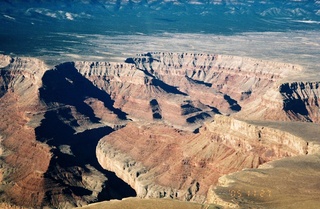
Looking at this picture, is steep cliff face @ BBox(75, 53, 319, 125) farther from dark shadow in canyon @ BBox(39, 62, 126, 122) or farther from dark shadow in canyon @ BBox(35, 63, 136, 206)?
dark shadow in canyon @ BBox(35, 63, 136, 206)

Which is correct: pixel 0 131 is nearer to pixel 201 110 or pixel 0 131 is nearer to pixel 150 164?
pixel 150 164

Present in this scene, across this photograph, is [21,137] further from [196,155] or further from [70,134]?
[196,155]

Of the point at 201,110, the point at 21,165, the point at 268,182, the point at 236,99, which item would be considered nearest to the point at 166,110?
the point at 201,110

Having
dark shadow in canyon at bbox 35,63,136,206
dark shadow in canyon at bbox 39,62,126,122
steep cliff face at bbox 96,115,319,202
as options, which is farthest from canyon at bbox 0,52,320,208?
dark shadow in canyon at bbox 39,62,126,122

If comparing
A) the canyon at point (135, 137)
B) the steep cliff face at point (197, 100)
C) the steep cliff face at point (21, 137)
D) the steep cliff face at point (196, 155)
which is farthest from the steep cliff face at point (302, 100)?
the steep cliff face at point (21, 137)

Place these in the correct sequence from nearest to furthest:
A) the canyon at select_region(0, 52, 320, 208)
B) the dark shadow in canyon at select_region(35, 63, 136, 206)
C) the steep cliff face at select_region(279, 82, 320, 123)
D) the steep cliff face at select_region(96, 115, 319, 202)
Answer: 1. the steep cliff face at select_region(96, 115, 319, 202)
2. the canyon at select_region(0, 52, 320, 208)
3. the dark shadow in canyon at select_region(35, 63, 136, 206)
4. the steep cliff face at select_region(279, 82, 320, 123)

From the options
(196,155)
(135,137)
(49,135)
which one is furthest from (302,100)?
(49,135)
